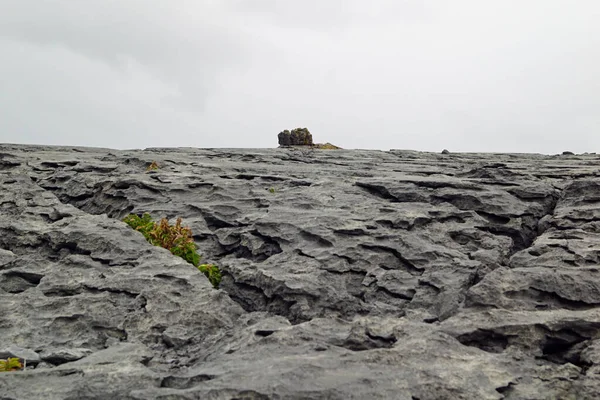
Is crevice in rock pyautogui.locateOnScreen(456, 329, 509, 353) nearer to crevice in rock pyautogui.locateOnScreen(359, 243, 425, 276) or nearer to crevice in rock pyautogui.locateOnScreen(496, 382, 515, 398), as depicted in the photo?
crevice in rock pyautogui.locateOnScreen(496, 382, 515, 398)

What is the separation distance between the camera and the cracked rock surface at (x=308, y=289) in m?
8.35

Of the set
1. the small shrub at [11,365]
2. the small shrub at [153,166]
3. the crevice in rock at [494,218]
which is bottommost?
the small shrub at [11,365]

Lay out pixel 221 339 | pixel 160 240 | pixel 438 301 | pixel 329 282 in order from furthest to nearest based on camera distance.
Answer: pixel 160 240, pixel 329 282, pixel 438 301, pixel 221 339

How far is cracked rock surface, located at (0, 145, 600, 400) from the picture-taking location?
8352mm

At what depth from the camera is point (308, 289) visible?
1210cm

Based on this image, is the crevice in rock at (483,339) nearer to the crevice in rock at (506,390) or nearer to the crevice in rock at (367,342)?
the crevice in rock at (367,342)

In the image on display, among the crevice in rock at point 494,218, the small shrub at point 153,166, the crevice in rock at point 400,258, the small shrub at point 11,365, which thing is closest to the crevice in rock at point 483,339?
the crevice in rock at point 400,258

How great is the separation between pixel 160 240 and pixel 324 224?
4.50 metres

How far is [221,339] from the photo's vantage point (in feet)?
34.4

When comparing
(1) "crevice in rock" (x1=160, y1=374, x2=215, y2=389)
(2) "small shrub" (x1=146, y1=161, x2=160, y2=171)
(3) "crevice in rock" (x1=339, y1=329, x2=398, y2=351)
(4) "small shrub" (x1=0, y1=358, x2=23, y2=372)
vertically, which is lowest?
(4) "small shrub" (x1=0, y1=358, x2=23, y2=372)

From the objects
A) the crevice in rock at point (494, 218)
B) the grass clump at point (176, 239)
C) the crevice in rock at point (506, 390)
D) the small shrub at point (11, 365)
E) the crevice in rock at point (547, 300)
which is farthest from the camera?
the crevice in rock at point (494, 218)

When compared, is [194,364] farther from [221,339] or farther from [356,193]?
[356,193]

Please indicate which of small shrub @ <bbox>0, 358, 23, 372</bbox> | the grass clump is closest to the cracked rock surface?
small shrub @ <bbox>0, 358, 23, 372</bbox>

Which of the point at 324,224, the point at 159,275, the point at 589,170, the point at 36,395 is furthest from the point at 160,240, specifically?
the point at 589,170
